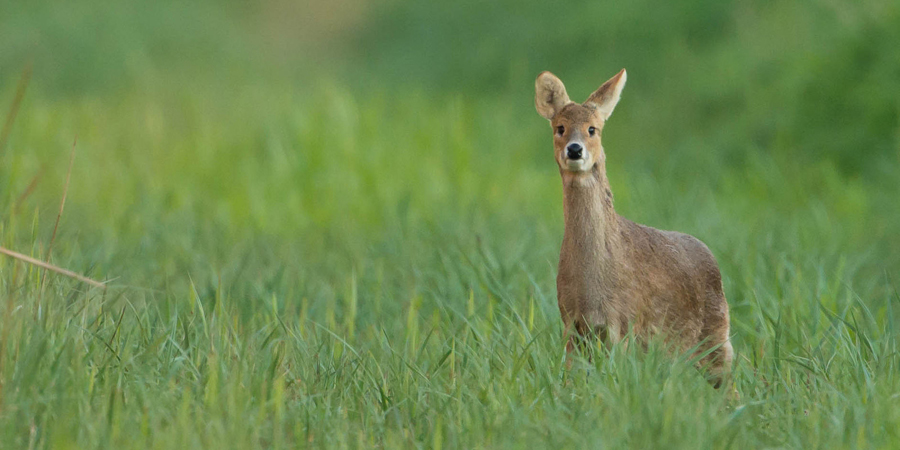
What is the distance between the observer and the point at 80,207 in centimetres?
721

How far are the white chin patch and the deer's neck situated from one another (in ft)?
0.16

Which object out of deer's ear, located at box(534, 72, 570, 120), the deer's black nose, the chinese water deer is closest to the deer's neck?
the chinese water deer

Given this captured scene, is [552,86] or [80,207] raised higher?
[552,86]

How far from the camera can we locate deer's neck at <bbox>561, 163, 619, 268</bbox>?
3621 millimetres

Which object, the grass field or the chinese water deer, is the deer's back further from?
the grass field

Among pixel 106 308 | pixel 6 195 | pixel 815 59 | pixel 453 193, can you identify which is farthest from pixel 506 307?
pixel 815 59

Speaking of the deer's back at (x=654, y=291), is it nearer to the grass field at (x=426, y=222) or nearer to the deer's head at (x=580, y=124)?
the grass field at (x=426, y=222)

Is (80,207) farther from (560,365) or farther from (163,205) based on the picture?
(560,365)

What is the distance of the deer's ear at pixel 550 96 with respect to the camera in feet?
12.6

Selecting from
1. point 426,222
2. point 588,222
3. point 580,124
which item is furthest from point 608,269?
point 426,222

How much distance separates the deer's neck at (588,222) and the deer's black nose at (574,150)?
12 centimetres

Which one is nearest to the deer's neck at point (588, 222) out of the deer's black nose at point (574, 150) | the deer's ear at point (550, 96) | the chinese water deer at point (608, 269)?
the chinese water deer at point (608, 269)

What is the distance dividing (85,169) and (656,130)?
14.6 ft

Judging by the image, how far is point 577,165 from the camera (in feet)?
11.7
